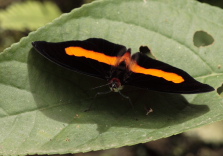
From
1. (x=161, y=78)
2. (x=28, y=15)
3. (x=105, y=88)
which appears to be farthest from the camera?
(x=28, y=15)

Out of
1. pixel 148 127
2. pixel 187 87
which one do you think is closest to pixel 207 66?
pixel 187 87

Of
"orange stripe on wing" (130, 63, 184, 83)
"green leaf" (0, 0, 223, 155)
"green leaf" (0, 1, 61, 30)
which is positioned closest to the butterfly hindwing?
"orange stripe on wing" (130, 63, 184, 83)

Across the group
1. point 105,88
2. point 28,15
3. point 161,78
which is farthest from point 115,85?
point 28,15

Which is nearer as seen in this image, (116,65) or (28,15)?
(116,65)

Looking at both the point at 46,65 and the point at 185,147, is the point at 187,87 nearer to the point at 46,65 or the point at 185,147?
the point at 46,65

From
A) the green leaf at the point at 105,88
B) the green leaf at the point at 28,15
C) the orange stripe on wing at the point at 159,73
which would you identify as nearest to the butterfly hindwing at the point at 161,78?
the orange stripe on wing at the point at 159,73

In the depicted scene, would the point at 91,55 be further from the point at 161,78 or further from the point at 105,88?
the point at 161,78

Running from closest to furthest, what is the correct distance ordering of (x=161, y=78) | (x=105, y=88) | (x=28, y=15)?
(x=161, y=78), (x=105, y=88), (x=28, y=15)

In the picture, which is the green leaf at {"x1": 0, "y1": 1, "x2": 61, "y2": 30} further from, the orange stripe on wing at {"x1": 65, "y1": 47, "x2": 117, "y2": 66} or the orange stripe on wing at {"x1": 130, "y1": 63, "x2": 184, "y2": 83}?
the orange stripe on wing at {"x1": 130, "y1": 63, "x2": 184, "y2": 83}
